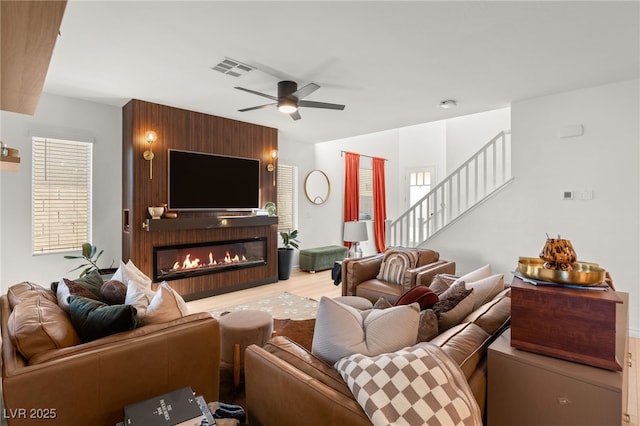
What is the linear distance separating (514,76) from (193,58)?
3.02 meters

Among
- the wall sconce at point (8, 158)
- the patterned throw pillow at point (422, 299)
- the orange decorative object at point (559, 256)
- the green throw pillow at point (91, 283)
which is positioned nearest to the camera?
the orange decorative object at point (559, 256)

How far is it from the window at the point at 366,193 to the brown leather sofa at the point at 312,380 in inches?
239

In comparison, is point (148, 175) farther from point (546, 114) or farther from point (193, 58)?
point (546, 114)

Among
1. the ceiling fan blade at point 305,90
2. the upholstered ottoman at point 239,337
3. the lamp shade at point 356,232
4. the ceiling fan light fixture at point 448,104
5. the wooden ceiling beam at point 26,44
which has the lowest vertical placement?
the upholstered ottoman at point 239,337

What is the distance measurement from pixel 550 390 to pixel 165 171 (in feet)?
14.4

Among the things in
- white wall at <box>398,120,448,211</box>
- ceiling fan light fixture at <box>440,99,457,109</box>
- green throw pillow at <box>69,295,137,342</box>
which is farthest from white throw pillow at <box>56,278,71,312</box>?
white wall at <box>398,120,448,211</box>

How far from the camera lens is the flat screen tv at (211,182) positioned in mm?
4352

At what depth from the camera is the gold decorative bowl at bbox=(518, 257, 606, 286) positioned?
1.31 meters

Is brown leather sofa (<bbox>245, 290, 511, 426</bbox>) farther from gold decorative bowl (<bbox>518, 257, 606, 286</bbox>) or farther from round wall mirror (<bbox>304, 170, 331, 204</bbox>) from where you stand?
round wall mirror (<bbox>304, 170, 331, 204</bbox>)

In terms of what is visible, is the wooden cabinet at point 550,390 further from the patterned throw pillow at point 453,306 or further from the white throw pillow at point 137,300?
the white throw pillow at point 137,300

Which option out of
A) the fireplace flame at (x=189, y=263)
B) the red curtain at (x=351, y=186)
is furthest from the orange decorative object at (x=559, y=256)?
the red curtain at (x=351, y=186)

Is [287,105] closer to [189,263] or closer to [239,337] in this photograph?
[239,337]

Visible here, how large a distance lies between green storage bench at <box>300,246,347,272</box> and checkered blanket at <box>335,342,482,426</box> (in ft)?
16.3

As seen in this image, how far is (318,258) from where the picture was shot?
20.2ft
